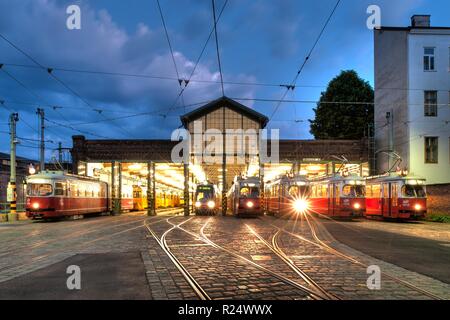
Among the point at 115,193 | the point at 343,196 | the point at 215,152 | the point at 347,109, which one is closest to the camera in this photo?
the point at 343,196

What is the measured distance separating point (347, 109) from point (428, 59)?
57.9 ft

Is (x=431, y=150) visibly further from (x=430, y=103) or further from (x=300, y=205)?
(x=300, y=205)

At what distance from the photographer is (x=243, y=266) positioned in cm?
969

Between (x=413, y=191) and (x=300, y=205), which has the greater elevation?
(x=413, y=191)

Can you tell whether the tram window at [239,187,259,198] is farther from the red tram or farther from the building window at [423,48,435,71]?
the building window at [423,48,435,71]

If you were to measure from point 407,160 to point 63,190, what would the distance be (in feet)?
81.5

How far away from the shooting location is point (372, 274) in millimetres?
8672

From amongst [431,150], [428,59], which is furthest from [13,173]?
[428,59]

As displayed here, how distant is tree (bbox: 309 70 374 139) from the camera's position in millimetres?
50625

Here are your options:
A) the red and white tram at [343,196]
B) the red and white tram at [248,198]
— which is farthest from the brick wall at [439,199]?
the red and white tram at [248,198]

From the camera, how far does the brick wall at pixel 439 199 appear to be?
2822 centimetres

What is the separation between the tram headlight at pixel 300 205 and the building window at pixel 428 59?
1376 centimetres

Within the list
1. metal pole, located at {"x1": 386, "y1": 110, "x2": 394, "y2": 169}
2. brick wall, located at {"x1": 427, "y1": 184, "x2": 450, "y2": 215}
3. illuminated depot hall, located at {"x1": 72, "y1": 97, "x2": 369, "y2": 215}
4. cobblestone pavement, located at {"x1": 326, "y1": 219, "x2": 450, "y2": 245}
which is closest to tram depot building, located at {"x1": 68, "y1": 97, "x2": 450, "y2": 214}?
illuminated depot hall, located at {"x1": 72, "y1": 97, "x2": 369, "y2": 215}
